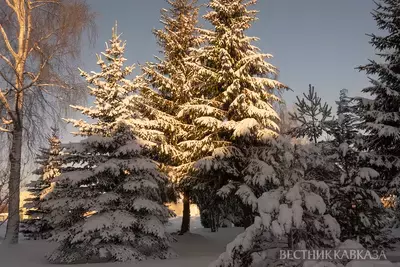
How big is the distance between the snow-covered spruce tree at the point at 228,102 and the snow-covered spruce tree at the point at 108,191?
2.33 meters

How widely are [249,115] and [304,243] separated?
288 inches

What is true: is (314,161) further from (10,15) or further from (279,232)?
(10,15)

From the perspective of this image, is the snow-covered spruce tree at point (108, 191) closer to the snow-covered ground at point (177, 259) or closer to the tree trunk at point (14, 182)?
the snow-covered ground at point (177, 259)

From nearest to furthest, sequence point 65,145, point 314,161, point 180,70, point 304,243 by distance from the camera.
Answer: point 304,243
point 314,161
point 65,145
point 180,70

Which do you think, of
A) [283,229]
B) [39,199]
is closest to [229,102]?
[283,229]

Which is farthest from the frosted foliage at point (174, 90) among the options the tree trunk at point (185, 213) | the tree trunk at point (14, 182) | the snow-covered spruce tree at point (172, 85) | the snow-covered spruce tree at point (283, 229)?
the snow-covered spruce tree at point (283, 229)

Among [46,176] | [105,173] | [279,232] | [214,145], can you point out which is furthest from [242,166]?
[46,176]

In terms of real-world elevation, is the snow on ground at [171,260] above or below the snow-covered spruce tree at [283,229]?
below

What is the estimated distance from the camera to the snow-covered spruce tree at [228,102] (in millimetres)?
12164

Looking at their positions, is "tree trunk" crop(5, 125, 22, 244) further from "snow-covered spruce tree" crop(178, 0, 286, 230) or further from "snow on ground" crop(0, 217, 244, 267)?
"snow-covered spruce tree" crop(178, 0, 286, 230)

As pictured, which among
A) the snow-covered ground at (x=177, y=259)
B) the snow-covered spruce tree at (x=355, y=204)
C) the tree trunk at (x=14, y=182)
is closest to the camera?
the snow-covered spruce tree at (x=355, y=204)

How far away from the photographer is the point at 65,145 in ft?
34.2

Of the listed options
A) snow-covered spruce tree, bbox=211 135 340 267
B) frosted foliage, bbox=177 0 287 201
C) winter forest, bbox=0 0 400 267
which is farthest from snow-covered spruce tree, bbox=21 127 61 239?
snow-covered spruce tree, bbox=211 135 340 267

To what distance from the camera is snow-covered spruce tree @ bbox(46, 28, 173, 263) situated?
9.73 meters
